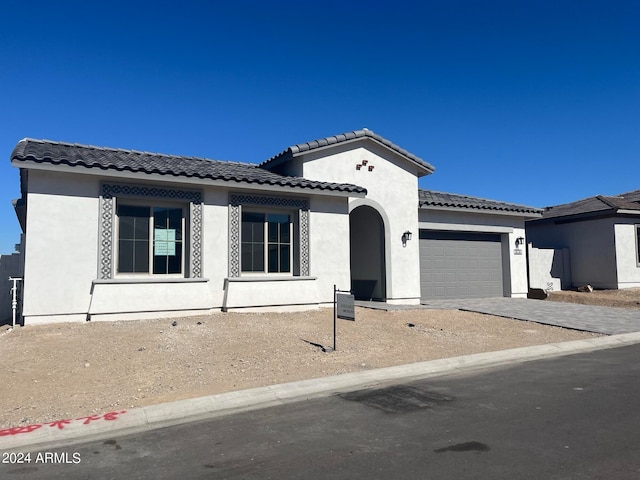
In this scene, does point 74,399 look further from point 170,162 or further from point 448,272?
point 448,272

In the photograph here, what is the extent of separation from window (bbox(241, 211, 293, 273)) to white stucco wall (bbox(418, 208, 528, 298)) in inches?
287

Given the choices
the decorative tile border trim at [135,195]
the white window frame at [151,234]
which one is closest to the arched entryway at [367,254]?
the decorative tile border trim at [135,195]

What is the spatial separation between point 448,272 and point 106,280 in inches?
479

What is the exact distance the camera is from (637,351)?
10133 mm

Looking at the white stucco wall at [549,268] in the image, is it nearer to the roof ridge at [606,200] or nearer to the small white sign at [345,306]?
the roof ridge at [606,200]

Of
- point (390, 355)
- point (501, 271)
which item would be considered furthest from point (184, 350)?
point (501, 271)

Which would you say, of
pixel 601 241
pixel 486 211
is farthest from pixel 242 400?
pixel 601 241

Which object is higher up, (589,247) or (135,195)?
(135,195)

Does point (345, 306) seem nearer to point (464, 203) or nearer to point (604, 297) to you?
point (464, 203)

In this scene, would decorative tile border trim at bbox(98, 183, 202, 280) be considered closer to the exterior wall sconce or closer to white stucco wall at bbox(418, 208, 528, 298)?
the exterior wall sconce

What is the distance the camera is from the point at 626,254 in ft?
73.9

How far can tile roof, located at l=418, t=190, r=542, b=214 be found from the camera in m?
17.8

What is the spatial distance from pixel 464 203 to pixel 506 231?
273cm

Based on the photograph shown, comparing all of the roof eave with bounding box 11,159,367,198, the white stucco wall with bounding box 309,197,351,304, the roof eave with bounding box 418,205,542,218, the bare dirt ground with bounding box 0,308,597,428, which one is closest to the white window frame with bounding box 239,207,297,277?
the white stucco wall with bounding box 309,197,351,304
